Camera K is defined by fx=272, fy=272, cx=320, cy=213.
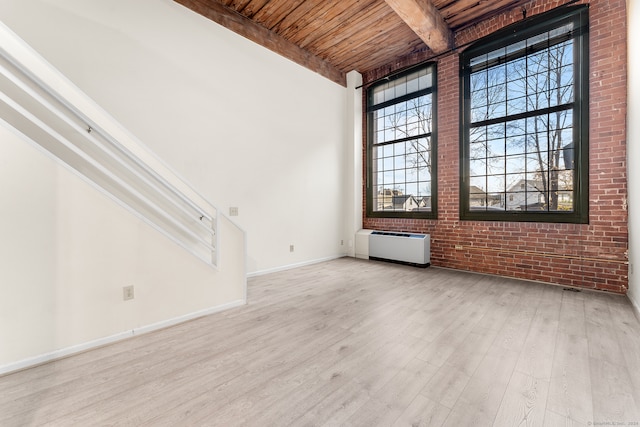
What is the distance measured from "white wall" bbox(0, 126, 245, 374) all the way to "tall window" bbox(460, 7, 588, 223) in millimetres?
4279

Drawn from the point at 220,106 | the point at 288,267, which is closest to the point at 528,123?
the point at 288,267

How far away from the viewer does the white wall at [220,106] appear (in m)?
2.83

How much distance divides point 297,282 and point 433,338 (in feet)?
6.74

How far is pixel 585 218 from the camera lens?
11.0 feet

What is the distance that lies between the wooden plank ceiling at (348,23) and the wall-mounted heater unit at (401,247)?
121 inches

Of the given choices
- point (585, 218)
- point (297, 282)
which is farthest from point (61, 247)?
point (585, 218)

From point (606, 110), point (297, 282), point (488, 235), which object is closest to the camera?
point (606, 110)

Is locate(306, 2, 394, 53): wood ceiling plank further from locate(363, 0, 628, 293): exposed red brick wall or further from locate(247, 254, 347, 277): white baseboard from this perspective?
locate(247, 254, 347, 277): white baseboard

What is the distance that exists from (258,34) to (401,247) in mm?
4152

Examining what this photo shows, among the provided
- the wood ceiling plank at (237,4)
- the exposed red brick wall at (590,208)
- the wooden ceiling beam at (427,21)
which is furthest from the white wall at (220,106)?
the exposed red brick wall at (590,208)

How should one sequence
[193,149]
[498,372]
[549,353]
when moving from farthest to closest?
[193,149] → [549,353] → [498,372]

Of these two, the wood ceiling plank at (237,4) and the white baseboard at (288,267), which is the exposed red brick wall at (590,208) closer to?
the white baseboard at (288,267)

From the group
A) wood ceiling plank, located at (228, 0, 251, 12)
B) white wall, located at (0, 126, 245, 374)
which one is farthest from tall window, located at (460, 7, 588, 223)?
white wall, located at (0, 126, 245, 374)

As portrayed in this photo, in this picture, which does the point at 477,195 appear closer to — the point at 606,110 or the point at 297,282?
the point at 606,110
